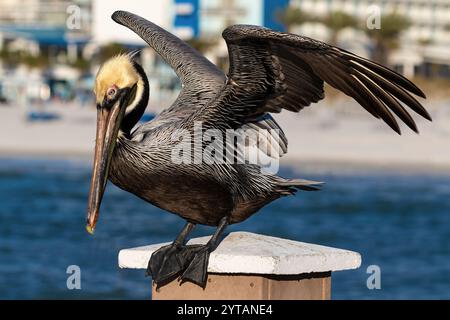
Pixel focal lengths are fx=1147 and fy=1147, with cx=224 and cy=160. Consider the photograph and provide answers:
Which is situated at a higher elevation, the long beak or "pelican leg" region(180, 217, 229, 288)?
the long beak

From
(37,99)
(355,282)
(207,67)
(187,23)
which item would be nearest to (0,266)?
(355,282)

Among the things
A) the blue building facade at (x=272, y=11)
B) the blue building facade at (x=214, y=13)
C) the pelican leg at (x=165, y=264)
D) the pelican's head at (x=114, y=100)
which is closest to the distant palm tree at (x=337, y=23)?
the blue building facade at (x=272, y=11)

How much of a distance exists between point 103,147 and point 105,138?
0.03 meters

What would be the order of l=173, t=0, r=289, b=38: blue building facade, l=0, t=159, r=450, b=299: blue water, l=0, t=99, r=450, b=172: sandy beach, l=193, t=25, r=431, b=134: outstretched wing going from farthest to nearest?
l=173, t=0, r=289, b=38: blue building facade → l=0, t=99, r=450, b=172: sandy beach → l=0, t=159, r=450, b=299: blue water → l=193, t=25, r=431, b=134: outstretched wing

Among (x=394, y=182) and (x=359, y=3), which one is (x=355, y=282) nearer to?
(x=394, y=182)

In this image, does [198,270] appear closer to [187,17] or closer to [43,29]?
[187,17]

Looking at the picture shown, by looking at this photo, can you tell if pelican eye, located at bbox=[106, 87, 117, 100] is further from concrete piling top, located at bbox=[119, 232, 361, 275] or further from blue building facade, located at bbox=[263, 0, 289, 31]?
blue building facade, located at bbox=[263, 0, 289, 31]

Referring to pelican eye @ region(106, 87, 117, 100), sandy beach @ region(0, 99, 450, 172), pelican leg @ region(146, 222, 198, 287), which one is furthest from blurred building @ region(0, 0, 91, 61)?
pelican leg @ region(146, 222, 198, 287)

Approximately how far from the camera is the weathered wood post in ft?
11.1

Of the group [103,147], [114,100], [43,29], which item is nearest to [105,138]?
[103,147]

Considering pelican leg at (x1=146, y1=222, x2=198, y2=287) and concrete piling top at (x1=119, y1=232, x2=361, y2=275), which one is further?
pelican leg at (x1=146, y1=222, x2=198, y2=287)

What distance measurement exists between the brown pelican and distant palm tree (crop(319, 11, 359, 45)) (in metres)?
51.4

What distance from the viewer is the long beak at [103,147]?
3666 millimetres
